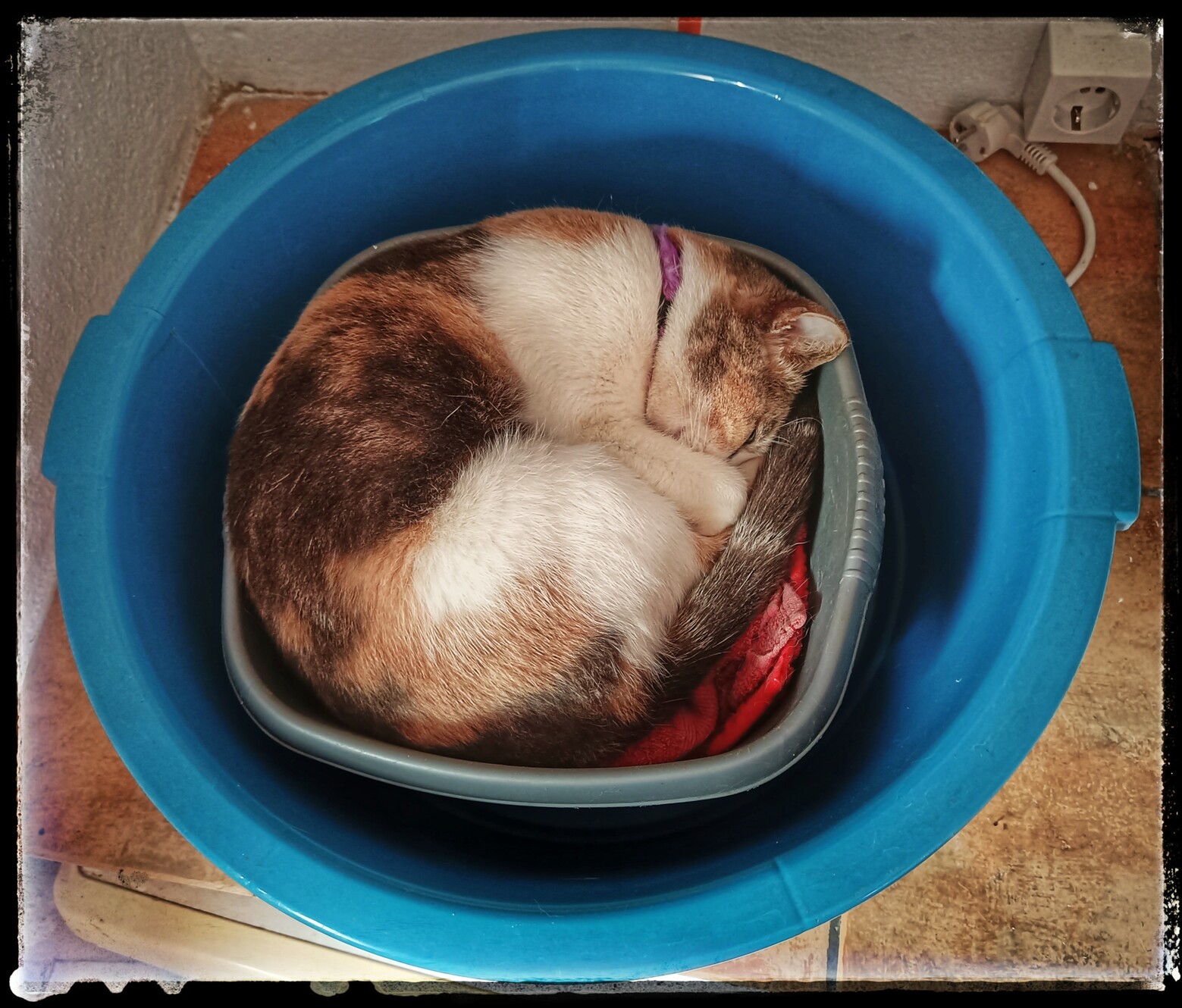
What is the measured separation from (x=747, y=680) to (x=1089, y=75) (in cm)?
128

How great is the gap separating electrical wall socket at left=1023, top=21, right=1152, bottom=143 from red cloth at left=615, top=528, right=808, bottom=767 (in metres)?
1.06

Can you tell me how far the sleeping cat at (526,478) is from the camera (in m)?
1.19

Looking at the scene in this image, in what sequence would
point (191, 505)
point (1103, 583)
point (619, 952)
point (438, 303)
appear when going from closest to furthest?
1. point (619, 952)
2. point (1103, 583)
3. point (438, 303)
4. point (191, 505)

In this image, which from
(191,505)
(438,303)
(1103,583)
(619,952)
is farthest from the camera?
(191,505)

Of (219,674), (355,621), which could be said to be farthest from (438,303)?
(219,674)

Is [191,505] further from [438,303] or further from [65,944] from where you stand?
[65,944]

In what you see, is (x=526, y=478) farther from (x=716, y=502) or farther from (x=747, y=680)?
(x=747, y=680)

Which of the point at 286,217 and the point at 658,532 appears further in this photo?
the point at 286,217

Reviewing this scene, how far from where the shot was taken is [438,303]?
4.39 feet

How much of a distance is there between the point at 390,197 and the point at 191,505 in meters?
0.62

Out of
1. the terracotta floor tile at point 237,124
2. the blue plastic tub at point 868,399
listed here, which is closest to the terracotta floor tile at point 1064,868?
the blue plastic tub at point 868,399

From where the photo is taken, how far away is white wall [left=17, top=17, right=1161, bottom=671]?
1460 mm

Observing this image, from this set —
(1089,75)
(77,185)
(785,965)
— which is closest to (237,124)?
(77,185)

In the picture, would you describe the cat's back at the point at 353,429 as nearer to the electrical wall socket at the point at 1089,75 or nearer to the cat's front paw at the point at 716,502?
the cat's front paw at the point at 716,502
